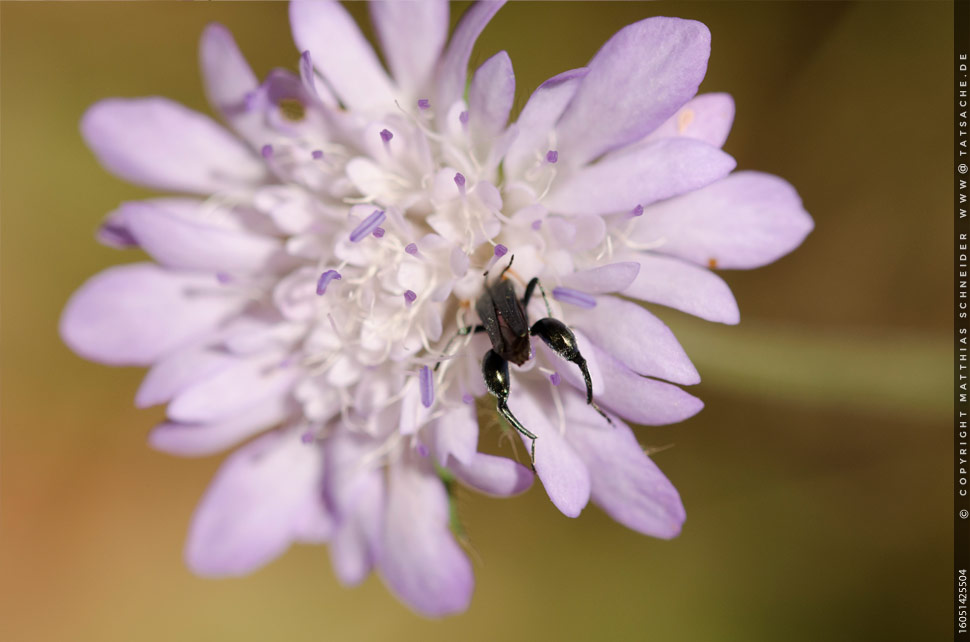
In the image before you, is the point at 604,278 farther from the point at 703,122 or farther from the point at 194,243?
the point at 194,243

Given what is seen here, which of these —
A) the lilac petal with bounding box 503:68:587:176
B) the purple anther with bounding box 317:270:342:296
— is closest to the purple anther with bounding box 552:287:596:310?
the lilac petal with bounding box 503:68:587:176

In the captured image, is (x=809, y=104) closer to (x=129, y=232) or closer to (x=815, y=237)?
(x=815, y=237)

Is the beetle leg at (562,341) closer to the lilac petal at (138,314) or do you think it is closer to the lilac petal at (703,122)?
the lilac petal at (703,122)

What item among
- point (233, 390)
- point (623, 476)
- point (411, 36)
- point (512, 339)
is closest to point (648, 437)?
point (623, 476)

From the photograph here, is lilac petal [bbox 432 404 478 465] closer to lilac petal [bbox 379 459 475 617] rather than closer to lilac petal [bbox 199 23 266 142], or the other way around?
lilac petal [bbox 379 459 475 617]

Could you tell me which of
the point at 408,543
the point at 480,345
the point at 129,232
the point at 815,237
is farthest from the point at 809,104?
the point at 129,232

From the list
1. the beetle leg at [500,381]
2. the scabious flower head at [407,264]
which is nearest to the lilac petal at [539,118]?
the scabious flower head at [407,264]
